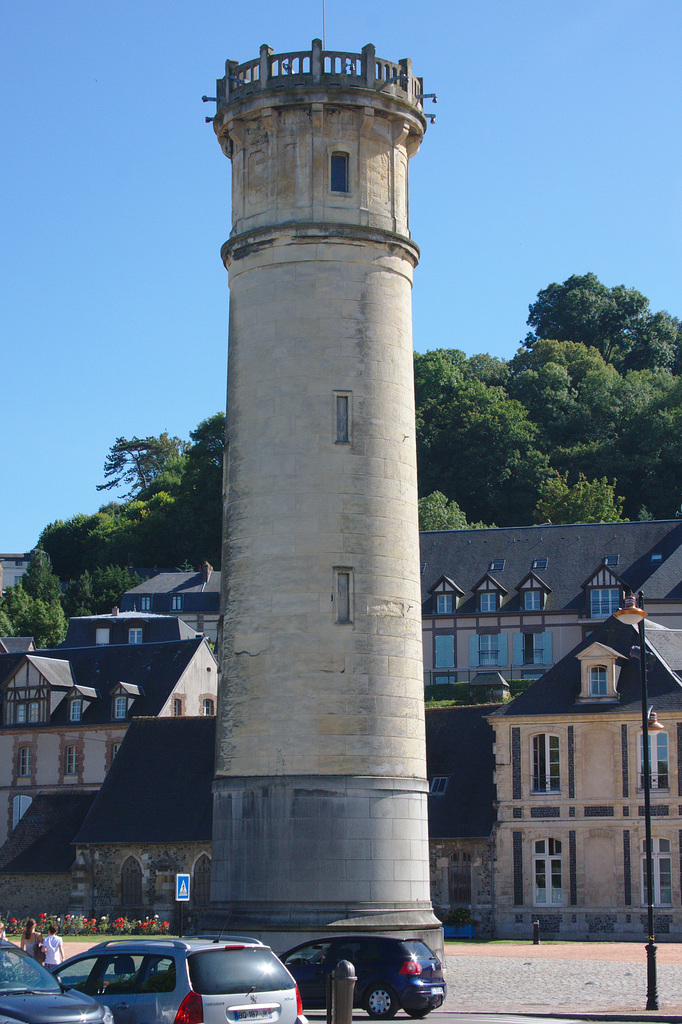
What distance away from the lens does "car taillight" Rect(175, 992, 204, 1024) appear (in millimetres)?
13406

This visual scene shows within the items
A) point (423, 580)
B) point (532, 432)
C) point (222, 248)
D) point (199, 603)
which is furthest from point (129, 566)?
point (222, 248)

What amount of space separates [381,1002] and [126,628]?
180 ft

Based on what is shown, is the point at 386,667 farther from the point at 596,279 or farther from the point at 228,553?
the point at 596,279

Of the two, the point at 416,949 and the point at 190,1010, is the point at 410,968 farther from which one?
the point at 190,1010

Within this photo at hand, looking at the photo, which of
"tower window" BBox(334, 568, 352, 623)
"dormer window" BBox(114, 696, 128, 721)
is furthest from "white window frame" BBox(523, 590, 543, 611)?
"tower window" BBox(334, 568, 352, 623)

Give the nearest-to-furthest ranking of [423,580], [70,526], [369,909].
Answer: [369,909], [423,580], [70,526]

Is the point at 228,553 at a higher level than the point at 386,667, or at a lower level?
higher

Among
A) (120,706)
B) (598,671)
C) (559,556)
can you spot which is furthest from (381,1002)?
(559,556)

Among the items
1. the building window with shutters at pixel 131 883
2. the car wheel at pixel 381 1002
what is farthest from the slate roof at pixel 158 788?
the car wheel at pixel 381 1002

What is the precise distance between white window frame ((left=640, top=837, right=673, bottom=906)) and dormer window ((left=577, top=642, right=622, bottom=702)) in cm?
425

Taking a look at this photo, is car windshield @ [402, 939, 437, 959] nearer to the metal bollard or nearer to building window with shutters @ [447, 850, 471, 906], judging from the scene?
the metal bollard

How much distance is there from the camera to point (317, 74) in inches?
1065

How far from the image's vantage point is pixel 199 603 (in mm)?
88562

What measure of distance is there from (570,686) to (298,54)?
20.6 meters
